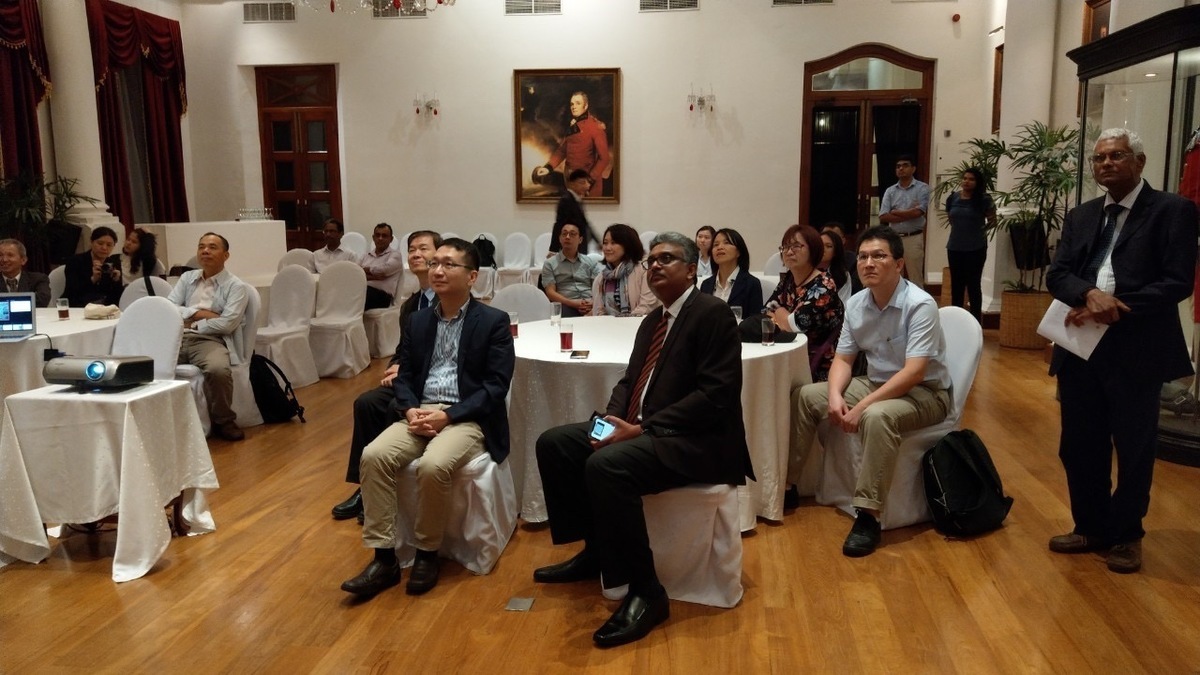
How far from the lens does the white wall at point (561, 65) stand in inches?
429

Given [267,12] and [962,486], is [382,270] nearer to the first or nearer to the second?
[267,12]

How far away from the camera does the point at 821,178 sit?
11.4m

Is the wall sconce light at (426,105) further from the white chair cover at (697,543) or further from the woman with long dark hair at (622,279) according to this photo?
the white chair cover at (697,543)

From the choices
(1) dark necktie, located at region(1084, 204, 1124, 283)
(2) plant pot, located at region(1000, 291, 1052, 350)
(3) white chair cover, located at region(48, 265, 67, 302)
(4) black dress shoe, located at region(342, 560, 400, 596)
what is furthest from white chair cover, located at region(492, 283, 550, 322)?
(2) plant pot, located at region(1000, 291, 1052, 350)

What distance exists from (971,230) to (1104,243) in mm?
5152

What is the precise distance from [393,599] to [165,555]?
111cm

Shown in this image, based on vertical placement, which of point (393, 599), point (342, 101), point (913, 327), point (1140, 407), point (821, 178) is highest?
point (342, 101)

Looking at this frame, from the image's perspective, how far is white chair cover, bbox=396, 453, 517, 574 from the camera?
11.4 ft

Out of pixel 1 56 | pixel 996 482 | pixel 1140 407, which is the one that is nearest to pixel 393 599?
pixel 996 482

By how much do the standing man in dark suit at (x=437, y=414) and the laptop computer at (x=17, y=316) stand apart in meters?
2.05

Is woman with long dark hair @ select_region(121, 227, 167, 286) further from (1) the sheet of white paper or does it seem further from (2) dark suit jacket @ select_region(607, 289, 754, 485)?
(1) the sheet of white paper

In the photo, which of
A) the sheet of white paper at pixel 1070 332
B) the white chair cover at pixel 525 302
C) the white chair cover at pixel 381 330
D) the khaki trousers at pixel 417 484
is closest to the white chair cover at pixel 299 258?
the white chair cover at pixel 381 330

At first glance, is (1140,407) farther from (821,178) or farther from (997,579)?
(821,178)

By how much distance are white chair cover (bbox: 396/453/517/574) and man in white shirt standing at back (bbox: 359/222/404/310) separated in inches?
201
